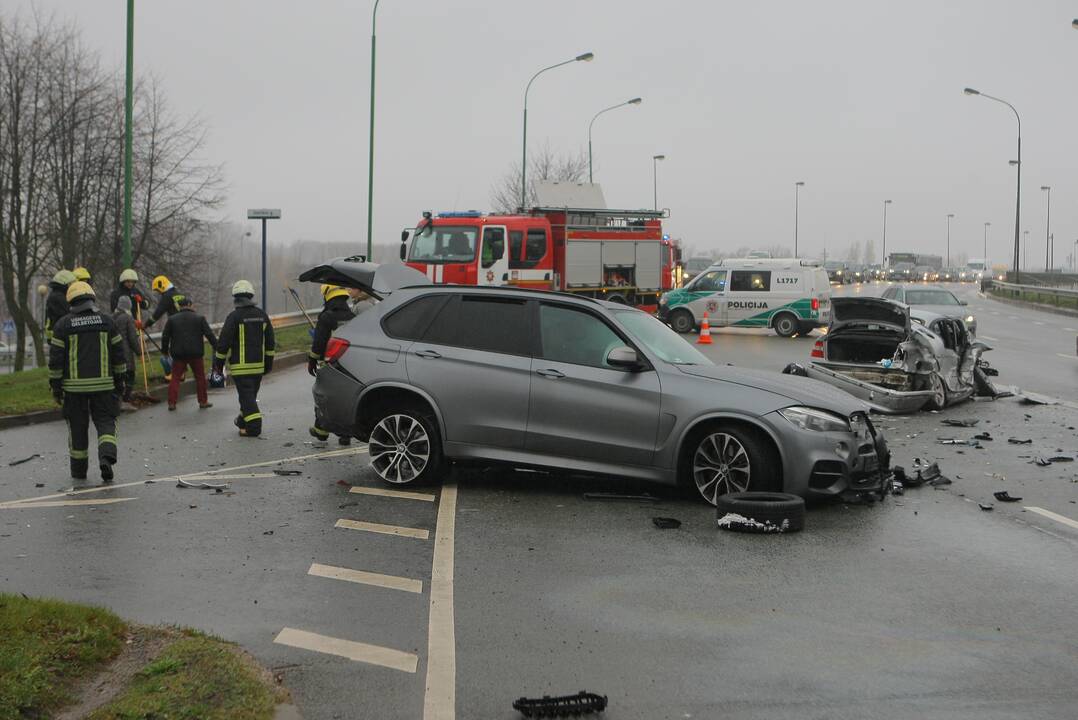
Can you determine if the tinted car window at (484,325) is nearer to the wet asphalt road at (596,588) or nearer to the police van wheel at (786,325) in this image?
the wet asphalt road at (596,588)

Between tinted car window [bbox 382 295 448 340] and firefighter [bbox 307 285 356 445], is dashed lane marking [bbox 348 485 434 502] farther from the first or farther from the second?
firefighter [bbox 307 285 356 445]

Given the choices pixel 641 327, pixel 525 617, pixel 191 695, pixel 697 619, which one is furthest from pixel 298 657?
pixel 641 327

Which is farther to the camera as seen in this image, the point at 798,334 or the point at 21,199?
the point at 21,199

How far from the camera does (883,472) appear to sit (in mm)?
9070

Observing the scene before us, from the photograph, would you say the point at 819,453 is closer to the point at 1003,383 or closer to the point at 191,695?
the point at 191,695

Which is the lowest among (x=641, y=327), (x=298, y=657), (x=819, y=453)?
(x=298, y=657)

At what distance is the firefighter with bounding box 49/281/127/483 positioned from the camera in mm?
9977

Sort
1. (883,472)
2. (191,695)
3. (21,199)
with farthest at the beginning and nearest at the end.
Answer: (21,199), (883,472), (191,695)

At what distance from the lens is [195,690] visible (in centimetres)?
448

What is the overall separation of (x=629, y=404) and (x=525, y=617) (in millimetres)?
3148

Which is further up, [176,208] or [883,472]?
[176,208]

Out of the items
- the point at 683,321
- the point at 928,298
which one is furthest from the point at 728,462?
the point at 928,298

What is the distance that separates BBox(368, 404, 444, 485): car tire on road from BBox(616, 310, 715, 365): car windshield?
1.77 m

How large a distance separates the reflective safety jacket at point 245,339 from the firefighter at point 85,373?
10.1ft
